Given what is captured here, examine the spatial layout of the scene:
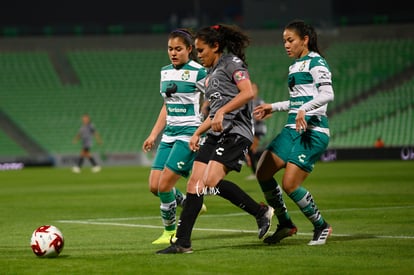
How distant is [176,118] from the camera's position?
11.1 m

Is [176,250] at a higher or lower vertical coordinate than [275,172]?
lower

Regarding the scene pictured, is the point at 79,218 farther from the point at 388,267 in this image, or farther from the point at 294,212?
the point at 388,267

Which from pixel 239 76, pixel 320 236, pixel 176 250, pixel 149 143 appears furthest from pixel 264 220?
pixel 149 143

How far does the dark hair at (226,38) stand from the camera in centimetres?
973

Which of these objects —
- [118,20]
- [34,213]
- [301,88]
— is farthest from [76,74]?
[301,88]

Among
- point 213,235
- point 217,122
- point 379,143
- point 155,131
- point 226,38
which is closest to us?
point 217,122

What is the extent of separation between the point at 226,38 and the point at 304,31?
3.60 feet

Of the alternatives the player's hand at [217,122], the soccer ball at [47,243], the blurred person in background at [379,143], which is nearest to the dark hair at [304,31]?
the player's hand at [217,122]

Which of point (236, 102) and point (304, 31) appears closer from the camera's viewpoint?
point (236, 102)

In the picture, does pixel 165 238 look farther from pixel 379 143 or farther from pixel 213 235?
pixel 379 143

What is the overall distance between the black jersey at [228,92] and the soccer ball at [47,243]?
6.51 ft

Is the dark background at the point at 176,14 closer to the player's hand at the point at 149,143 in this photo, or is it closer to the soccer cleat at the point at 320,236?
the player's hand at the point at 149,143

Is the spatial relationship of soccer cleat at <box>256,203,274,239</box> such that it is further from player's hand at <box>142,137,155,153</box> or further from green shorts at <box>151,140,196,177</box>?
player's hand at <box>142,137,155,153</box>

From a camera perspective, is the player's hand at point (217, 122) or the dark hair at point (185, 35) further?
the dark hair at point (185, 35)
